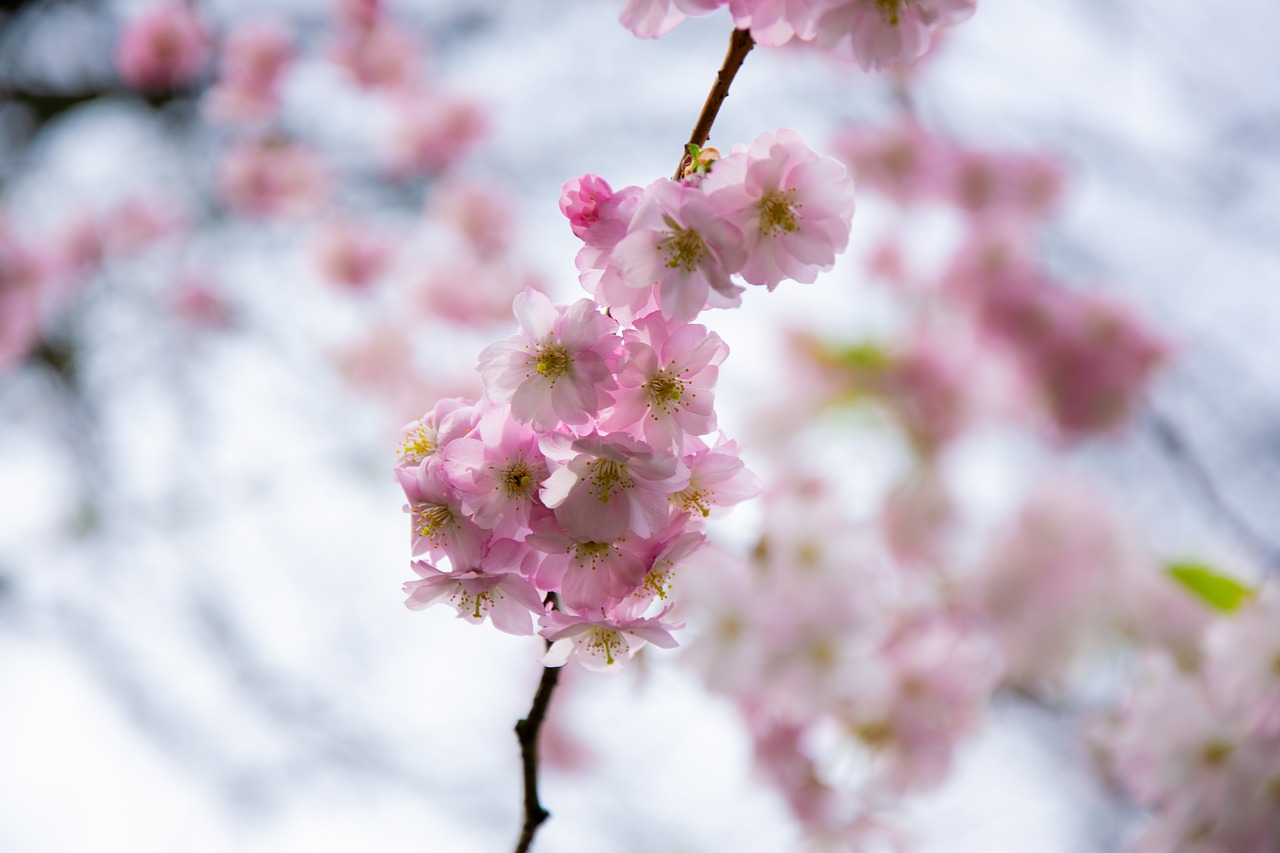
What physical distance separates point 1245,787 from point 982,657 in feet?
2.68

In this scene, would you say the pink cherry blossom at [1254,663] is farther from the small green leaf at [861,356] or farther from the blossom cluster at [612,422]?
the small green leaf at [861,356]

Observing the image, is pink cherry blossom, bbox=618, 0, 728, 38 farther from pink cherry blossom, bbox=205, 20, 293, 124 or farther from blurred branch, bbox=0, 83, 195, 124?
blurred branch, bbox=0, 83, 195, 124

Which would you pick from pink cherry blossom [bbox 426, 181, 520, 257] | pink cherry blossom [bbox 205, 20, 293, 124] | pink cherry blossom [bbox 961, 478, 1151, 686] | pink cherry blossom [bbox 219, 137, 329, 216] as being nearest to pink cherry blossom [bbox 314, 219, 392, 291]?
pink cherry blossom [bbox 219, 137, 329, 216]

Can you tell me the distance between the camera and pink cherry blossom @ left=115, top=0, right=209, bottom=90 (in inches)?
136

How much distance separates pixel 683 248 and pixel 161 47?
3.65 meters

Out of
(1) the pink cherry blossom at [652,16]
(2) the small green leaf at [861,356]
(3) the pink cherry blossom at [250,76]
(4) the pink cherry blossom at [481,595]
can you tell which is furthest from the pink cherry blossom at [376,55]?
(4) the pink cherry blossom at [481,595]

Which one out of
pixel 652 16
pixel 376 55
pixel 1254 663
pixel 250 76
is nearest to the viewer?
pixel 652 16

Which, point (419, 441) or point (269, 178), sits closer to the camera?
point (419, 441)

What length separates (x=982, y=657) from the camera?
2.15 metres

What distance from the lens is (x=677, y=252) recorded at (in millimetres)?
642

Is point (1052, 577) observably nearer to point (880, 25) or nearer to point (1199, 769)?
point (1199, 769)

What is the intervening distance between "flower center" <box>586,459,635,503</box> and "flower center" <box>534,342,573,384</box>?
2.8 inches

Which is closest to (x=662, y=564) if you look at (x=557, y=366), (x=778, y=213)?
(x=557, y=366)

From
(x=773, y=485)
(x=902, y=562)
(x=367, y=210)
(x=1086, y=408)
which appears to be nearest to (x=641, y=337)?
(x=773, y=485)
